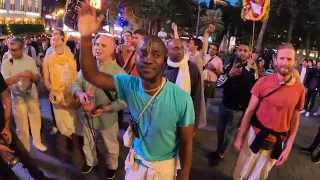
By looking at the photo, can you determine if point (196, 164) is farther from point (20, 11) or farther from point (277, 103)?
point (20, 11)

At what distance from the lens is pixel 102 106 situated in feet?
12.2

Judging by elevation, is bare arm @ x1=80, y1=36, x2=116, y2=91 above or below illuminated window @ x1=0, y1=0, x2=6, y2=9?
below

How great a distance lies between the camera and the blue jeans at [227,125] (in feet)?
15.9

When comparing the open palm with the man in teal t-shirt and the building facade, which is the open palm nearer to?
the man in teal t-shirt

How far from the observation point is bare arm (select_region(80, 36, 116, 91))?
80.0 inches

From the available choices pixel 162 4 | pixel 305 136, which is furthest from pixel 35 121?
pixel 162 4

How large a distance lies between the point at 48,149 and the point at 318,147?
4889mm

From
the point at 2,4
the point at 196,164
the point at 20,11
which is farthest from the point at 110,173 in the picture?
the point at 20,11

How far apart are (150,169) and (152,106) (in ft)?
1.72

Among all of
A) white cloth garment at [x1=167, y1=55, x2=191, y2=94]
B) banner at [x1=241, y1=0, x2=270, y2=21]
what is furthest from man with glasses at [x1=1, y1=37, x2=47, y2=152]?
banner at [x1=241, y1=0, x2=270, y2=21]

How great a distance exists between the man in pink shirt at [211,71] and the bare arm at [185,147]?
408cm

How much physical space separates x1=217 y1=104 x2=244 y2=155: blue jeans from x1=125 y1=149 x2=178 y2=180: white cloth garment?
258 centimetres

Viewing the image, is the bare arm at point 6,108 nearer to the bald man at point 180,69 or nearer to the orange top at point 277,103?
the bald man at point 180,69

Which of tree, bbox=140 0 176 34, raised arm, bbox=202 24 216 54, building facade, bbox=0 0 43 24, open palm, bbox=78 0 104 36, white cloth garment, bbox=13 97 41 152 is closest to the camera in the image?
open palm, bbox=78 0 104 36
